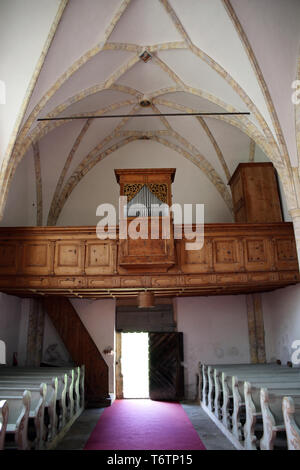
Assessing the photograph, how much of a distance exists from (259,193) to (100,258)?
5963 mm

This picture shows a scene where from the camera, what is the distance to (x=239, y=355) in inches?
583

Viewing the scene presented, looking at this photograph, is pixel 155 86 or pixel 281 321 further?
pixel 281 321

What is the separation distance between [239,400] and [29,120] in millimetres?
8797

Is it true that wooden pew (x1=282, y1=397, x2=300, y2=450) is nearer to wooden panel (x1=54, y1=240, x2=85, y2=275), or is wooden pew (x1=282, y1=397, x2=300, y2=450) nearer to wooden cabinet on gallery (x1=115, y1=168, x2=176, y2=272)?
wooden cabinet on gallery (x1=115, y1=168, x2=176, y2=272)

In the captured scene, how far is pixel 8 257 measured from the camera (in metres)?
10.7

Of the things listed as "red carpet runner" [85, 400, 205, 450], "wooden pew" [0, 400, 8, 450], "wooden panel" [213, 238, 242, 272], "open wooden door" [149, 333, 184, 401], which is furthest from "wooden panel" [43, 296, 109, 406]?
"wooden pew" [0, 400, 8, 450]

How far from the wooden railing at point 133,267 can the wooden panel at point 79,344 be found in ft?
14.0

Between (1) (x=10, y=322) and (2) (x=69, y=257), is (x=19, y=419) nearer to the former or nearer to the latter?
(2) (x=69, y=257)

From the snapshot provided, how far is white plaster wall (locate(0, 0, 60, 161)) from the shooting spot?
9.09m

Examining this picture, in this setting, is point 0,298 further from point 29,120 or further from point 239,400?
point 239,400

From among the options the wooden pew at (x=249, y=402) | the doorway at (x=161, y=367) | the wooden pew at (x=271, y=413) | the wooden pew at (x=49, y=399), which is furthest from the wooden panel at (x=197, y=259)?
the doorway at (x=161, y=367)

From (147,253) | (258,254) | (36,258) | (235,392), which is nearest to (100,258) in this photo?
(147,253)

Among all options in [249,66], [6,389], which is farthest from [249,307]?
[6,389]

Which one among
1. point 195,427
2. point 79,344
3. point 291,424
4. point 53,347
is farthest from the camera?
point 53,347
